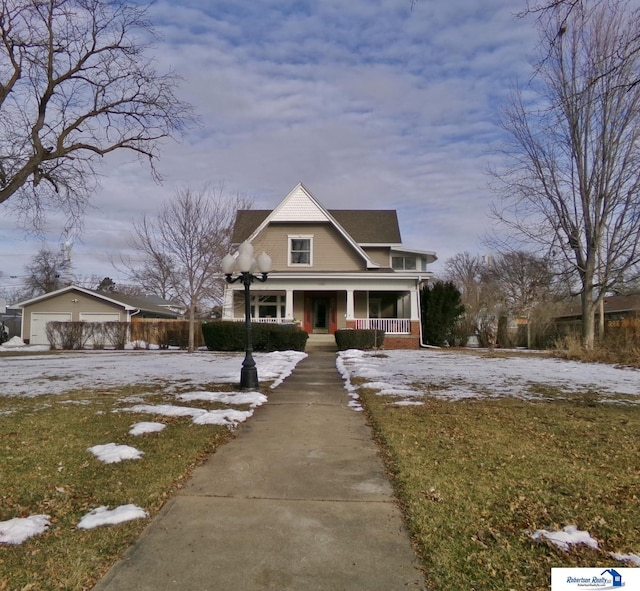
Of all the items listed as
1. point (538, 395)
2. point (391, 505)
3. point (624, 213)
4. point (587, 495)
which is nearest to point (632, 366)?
point (538, 395)

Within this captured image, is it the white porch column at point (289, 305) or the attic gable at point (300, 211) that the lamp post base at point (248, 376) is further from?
the attic gable at point (300, 211)

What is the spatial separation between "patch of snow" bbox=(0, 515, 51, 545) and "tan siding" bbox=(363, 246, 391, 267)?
77.6ft

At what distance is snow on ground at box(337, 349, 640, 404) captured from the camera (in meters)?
9.82

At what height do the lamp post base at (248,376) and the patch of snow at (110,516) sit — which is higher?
the lamp post base at (248,376)

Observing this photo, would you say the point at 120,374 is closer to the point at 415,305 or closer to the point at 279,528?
the point at 279,528

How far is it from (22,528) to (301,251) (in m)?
21.5

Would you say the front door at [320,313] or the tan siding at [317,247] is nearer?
the tan siding at [317,247]

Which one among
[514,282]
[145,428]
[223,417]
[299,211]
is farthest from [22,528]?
[514,282]

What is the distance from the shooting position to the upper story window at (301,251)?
2458 centimetres

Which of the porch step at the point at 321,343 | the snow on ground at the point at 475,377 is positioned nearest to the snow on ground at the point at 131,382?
the snow on ground at the point at 475,377

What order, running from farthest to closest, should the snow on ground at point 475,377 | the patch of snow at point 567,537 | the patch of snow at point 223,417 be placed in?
the snow on ground at point 475,377
the patch of snow at point 223,417
the patch of snow at point 567,537

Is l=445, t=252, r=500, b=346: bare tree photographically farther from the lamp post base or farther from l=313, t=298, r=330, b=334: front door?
the lamp post base

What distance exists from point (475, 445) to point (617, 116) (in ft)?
60.6

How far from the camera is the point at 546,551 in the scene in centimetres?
327
